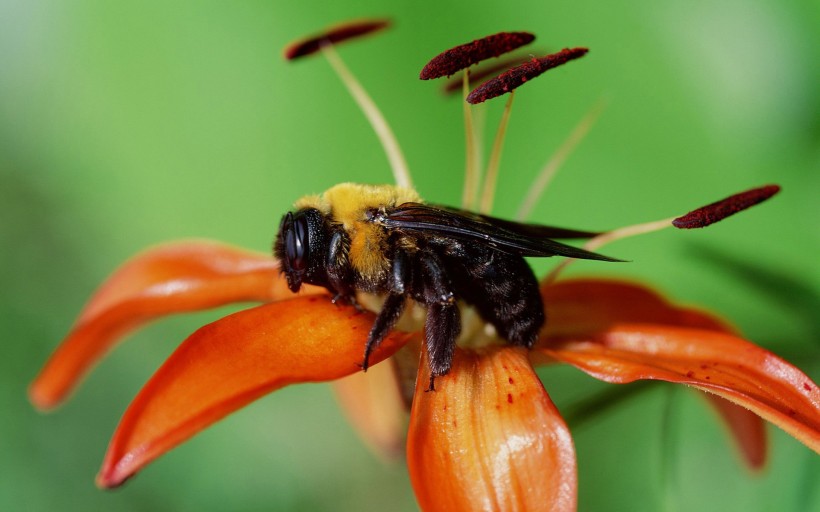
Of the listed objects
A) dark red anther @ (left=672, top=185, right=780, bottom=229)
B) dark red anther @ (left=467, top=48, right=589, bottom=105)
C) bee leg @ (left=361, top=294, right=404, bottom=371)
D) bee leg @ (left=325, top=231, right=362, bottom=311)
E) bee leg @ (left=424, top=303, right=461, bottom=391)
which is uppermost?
dark red anther @ (left=467, top=48, right=589, bottom=105)

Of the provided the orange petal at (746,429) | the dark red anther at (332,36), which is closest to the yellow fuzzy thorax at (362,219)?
the dark red anther at (332,36)

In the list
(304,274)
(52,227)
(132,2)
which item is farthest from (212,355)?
(52,227)

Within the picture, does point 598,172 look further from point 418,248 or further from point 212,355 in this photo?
point 212,355

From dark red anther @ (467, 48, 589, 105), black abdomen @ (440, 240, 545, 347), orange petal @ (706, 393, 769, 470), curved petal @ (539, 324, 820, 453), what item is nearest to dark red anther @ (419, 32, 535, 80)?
dark red anther @ (467, 48, 589, 105)

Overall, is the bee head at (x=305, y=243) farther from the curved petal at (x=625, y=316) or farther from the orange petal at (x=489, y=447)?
the curved petal at (x=625, y=316)

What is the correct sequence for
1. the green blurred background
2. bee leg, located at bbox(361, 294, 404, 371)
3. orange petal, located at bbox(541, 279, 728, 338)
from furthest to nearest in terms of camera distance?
the green blurred background → orange petal, located at bbox(541, 279, 728, 338) → bee leg, located at bbox(361, 294, 404, 371)

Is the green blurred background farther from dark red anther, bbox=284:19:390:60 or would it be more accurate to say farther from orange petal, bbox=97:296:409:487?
orange petal, bbox=97:296:409:487
